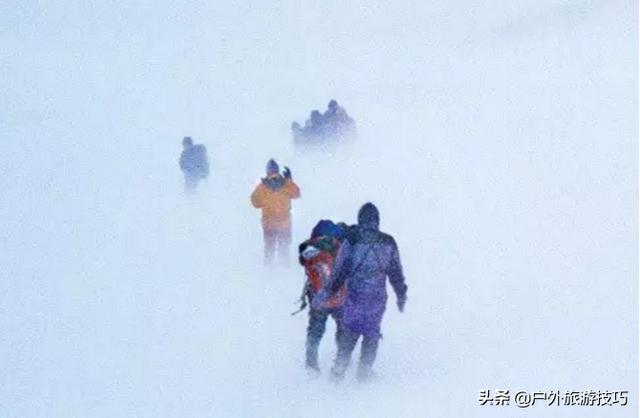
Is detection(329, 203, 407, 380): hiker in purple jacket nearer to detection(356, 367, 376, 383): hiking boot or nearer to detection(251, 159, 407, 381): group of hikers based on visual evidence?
detection(251, 159, 407, 381): group of hikers

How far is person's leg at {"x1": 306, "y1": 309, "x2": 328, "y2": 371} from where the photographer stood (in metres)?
6.41

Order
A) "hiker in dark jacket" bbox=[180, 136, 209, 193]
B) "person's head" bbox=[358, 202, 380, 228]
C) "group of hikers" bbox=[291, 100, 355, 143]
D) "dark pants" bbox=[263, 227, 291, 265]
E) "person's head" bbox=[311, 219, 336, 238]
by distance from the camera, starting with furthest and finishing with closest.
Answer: "group of hikers" bbox=[291, 100, 355, 143] → "hiker in dark jacket" bbox=[180, 136, 209, 193] → "dark pants" bbox=[263, 227, 291, 265] → "person's head" bbox=[311, 219, 336, 238] → "person's head" bbox=[358, 202, 380, 228]

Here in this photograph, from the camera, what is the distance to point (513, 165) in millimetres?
14180

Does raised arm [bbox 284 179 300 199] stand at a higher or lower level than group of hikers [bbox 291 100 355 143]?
lower

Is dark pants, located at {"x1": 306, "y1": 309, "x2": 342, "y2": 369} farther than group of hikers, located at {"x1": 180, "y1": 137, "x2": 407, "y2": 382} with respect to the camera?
Yes

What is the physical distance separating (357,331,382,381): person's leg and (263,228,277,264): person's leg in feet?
11.3

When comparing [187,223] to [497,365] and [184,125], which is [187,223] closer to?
[497,365]

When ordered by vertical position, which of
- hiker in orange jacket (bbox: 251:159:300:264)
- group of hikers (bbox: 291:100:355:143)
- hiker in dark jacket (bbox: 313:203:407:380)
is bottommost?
hiker in dark jacket (bbox: 313:203:407:380)

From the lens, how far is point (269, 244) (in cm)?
976

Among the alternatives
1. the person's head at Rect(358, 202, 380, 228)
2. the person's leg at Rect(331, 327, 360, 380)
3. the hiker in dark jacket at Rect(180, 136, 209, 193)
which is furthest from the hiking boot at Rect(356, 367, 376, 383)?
the hiker in dark jacket at Rect(180, 136, 209, 193)

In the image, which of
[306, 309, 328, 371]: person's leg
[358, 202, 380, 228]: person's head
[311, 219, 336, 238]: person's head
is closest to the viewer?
[358, 202, 380, 228]: person's head

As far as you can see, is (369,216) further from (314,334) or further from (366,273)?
(314,334)

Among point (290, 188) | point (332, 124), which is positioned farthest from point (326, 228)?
point (332, 124)

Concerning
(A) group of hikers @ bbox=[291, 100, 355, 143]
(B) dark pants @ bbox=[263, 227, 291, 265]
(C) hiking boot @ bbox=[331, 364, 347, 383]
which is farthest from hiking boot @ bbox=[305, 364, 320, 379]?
(A) group of hikers @ bbox=[291, 100, 355, 143]
